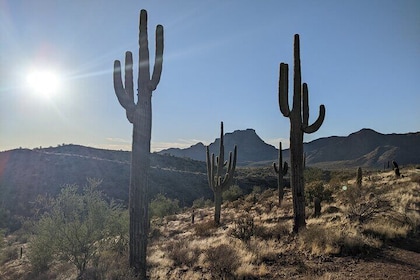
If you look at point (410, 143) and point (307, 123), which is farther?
point (410, 143)

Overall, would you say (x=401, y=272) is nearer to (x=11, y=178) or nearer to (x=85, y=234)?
(x=85, y=234)

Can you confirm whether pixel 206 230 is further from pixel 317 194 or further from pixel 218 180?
pixel 317 194

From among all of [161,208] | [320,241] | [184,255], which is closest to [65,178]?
[161,208]

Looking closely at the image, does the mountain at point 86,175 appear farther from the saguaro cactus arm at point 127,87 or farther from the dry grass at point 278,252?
the saguaro cactus arm at point 127,87

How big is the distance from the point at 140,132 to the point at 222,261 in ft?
13.6

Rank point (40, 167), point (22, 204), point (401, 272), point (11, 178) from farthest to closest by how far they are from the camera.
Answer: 1. point (40, 167)
2. point (11, 178)
3. point (22, 204)
4. point (401, 272)

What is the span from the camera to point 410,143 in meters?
104

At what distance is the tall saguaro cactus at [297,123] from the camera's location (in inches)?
477

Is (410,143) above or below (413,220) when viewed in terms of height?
above

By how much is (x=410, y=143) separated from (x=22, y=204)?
346 feet

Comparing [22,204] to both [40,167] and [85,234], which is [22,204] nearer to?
[40,167]

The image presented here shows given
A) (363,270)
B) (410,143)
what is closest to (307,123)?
(363,270)

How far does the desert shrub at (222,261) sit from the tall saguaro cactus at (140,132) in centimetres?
186

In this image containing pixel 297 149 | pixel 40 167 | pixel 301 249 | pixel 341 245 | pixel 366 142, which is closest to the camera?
pixel 341 245
